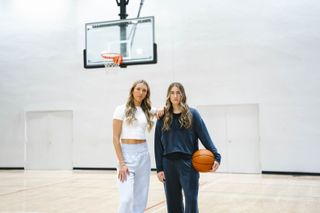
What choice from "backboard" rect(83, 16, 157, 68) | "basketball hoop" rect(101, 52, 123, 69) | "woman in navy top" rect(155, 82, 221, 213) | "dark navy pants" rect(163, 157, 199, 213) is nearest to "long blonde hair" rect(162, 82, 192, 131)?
"woman in navy top" rect(155, 82, 221, 213)

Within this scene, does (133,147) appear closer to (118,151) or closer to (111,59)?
(118,151)

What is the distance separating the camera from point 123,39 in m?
10.9

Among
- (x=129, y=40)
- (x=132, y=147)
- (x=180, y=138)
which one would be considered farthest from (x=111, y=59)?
(x=180, y=138)

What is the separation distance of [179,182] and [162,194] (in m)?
4.44

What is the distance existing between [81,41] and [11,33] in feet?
9.60

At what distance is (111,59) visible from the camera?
11000 millimetres

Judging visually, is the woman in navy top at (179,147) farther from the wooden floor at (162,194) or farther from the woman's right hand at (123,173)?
the wooden floor at (162,194)

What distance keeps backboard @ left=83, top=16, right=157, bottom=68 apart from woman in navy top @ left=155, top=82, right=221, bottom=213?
703 cm

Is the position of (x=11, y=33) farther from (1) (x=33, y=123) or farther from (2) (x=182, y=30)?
(2) (x=182, y=30)

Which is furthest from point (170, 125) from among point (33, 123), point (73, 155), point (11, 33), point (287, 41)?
point (11, 33)

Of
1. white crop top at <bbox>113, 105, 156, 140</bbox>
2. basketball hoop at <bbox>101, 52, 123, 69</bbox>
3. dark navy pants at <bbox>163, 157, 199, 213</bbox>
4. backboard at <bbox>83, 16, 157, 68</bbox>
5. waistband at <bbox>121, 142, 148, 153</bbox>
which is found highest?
backboard at <bbox>83, 16, 157, 68</bbox>

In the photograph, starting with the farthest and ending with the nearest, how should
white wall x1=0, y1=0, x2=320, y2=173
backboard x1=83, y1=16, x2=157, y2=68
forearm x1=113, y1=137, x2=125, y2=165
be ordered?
white wall x1=0, y1=0, x2=320, y2=173, backboard x1=83, y1=16, x2=157, y2=68, forearm x1=113, y1=137, x2=125, y2=165

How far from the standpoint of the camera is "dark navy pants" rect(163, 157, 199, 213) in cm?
336

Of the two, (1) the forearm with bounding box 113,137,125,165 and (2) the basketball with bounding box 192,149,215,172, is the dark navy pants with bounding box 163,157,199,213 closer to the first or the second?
(2) the basketball with bounding box 192,149,215,172
